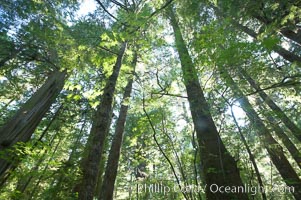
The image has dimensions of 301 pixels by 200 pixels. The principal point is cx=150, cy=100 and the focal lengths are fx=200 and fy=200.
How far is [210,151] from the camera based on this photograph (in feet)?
12.7

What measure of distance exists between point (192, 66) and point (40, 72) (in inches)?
278

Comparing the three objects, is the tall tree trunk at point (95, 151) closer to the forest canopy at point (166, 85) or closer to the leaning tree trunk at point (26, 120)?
the forest canopy at point (166, 85)

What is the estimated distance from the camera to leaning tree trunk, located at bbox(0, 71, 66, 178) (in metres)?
4.15

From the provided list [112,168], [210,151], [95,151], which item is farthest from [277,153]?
[95,151]

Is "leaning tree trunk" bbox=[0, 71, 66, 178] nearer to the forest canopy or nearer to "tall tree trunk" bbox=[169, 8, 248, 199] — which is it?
the forest canopy

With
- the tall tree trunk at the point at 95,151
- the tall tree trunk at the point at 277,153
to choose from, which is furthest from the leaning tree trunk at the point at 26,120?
the tall tree trunk at the point at 277,153

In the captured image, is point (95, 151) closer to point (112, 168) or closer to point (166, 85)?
point (166, 85)

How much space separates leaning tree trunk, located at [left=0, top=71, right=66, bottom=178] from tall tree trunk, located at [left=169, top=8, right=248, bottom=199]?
390 cm

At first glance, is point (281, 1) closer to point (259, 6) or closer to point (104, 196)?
point (259, 6)

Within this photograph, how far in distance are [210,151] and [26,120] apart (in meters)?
4.35

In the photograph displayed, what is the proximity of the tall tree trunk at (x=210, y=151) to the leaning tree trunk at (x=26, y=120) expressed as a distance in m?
3.90

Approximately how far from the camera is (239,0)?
541 cm

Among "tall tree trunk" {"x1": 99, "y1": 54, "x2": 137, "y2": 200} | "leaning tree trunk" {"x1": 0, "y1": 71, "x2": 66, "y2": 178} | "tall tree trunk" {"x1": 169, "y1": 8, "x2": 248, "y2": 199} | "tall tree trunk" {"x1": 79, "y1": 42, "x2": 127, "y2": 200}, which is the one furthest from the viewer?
"tall tree trunk" {"x1": 99, "y1": 54, "x2": 137, "y2": 200}

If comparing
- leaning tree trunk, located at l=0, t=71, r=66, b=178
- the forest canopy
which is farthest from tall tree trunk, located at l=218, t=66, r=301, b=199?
leaning tree trunk, located at l=0, t=71, r=66, b=178
